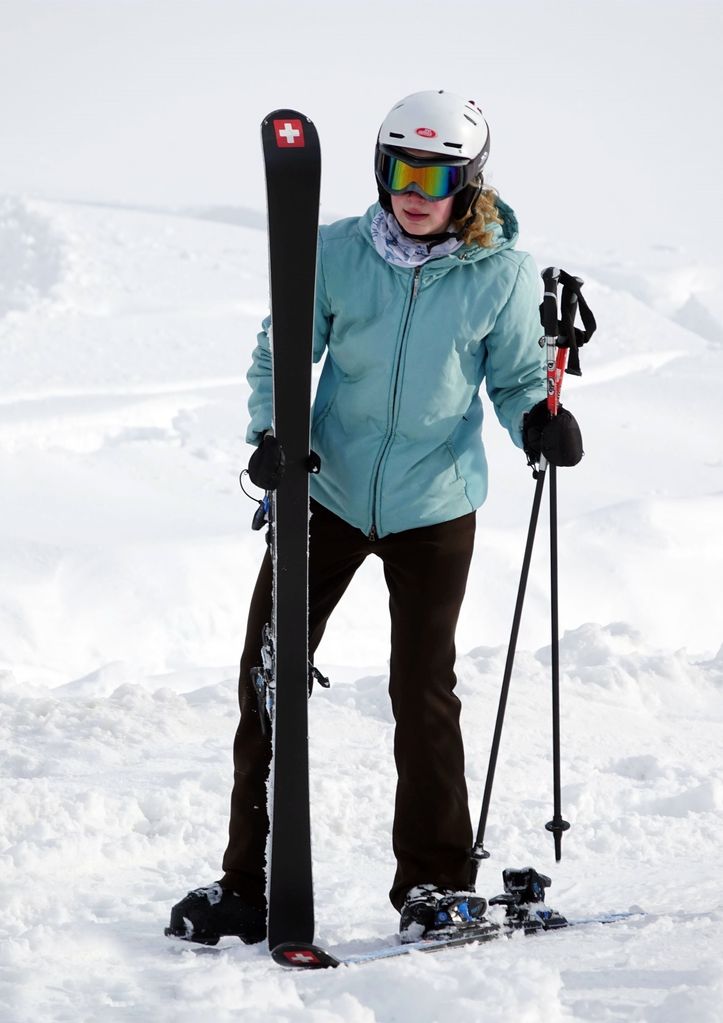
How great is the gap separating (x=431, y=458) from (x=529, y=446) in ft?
0.78

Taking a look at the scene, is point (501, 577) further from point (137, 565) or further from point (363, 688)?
point (363, 688)

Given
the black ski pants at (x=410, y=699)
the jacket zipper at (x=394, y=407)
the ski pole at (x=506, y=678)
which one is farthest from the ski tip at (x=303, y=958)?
the jacket zipper at (x=394, y=407)

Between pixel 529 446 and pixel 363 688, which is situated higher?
pixel 529 446

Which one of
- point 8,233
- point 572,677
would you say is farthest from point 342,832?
point 8,233

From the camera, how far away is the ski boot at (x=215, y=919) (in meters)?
2.98

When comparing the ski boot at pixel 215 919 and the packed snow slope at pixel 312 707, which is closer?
the packed snow slope at pixel 312 707

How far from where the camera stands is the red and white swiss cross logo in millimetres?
2848

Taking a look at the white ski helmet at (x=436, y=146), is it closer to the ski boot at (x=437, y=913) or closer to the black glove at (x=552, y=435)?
the black glove at (x=552, y=435)

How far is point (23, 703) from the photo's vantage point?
Answer: 4879mm

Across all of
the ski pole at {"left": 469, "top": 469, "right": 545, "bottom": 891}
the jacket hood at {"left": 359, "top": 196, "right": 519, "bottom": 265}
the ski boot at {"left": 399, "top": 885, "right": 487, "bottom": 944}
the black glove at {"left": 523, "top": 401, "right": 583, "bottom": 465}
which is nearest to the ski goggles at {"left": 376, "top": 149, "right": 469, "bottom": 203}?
the jacket hood at {"left": 359, "top": 196, "right": 519, "bottom": 265}

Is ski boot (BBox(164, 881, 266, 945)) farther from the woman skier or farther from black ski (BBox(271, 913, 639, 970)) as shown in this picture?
black ski (BBox(271, 913, 639, 970))

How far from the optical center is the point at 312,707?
5109mm

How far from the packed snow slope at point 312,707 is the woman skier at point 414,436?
266 mm

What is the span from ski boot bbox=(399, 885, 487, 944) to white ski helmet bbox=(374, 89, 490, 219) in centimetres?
162
